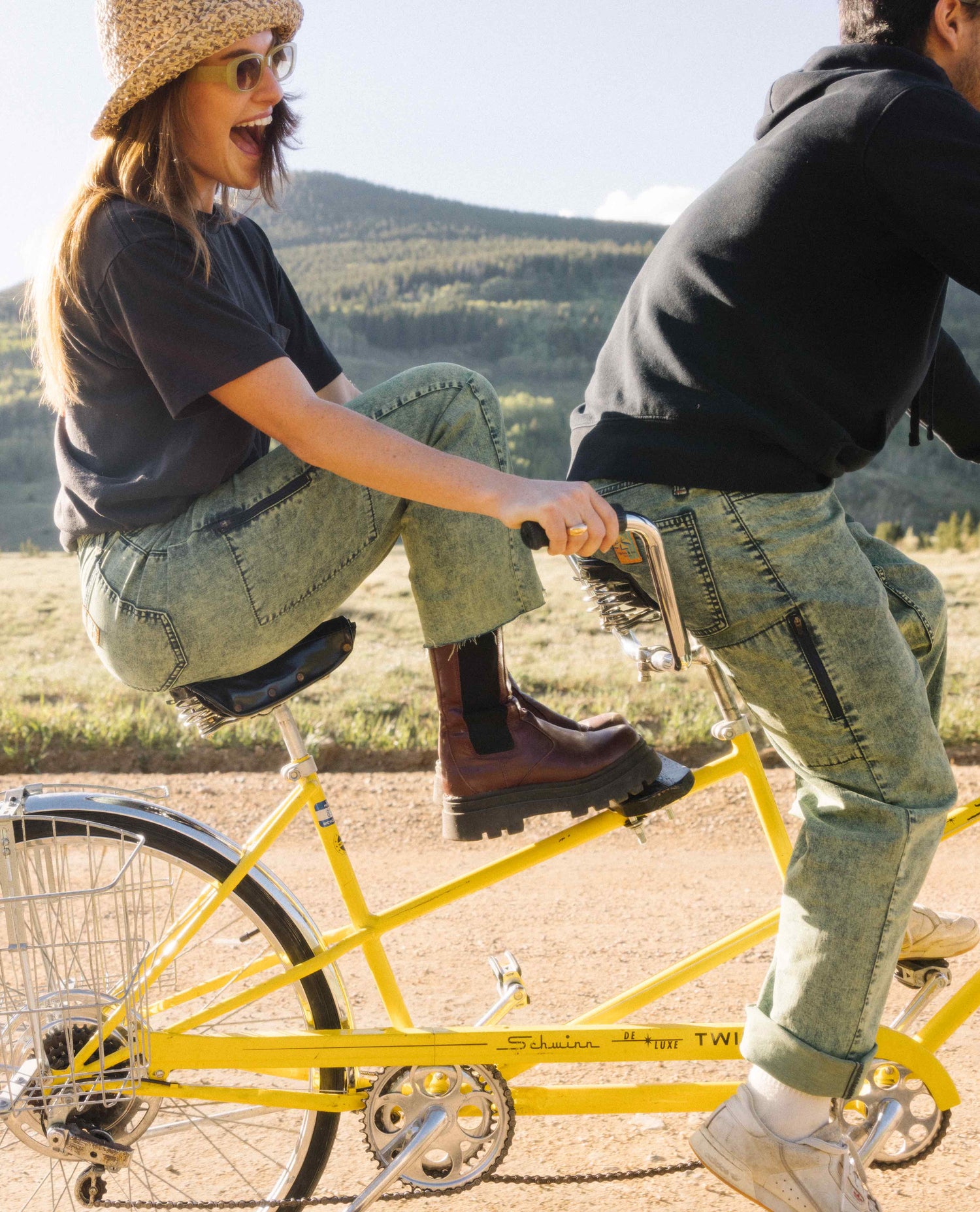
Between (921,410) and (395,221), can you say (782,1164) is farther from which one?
(395,221)

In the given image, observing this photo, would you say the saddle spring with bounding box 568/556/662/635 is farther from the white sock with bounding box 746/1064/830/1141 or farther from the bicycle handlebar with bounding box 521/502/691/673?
the white sock with bounding box 746/1064/830/1141

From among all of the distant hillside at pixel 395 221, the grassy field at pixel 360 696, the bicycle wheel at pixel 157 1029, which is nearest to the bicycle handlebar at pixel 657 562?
the bicycle wheel at pixel 157 1029

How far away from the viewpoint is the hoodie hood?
1.80 m

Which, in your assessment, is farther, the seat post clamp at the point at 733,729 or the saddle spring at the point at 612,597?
the seat post clamp at the point at 733,729

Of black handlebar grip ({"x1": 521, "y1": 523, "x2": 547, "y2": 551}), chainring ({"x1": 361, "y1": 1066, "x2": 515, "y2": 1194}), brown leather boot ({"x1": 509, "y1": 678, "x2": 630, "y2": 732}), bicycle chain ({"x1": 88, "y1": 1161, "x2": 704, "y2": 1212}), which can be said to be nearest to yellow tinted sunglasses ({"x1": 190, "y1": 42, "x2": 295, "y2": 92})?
black handlebar grip ({"x1": 521, "y1": 523, "x2": 547, "y2": 551})

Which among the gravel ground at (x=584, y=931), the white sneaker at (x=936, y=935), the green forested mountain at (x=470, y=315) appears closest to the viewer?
the white sneaker at (x=936, y=935)

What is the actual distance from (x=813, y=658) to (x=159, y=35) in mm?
1512

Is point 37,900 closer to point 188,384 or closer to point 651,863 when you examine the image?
point 188,384

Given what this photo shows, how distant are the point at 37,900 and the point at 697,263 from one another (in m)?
1.75

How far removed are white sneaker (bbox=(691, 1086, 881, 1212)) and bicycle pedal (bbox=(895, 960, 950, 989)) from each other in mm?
563

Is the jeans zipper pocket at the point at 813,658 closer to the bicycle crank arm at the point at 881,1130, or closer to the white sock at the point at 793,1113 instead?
the white sock at the point at 793,1113

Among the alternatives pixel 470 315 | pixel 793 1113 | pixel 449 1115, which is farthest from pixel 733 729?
pixel 470 315

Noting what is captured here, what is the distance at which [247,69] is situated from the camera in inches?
78.5

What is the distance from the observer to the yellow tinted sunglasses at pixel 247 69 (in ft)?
6.43
